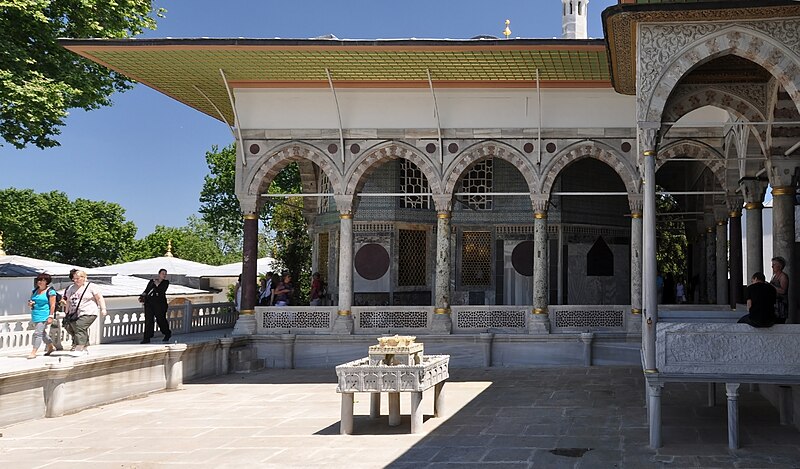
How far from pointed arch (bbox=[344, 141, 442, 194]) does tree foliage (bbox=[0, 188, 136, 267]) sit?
113 feet

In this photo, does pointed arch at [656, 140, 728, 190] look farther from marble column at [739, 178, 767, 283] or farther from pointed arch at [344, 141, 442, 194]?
pointed arch at [344, 141, 442, 194]

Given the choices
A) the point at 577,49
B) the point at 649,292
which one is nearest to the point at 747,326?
the point at 649,292

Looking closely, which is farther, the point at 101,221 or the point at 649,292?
the point at 101,221

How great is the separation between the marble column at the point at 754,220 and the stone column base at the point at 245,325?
8.47 metres

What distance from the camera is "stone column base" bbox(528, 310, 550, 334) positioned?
1370 cm

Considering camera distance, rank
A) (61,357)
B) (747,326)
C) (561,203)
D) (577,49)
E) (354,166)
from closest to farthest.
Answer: (747,326)
(61,357)
(577,49)
(354,166)
(561,203)

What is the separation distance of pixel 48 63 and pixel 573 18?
22.1 metres

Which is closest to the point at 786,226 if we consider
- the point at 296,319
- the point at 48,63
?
the point at 296,319

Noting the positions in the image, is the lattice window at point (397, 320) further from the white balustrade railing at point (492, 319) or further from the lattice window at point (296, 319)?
the lattice window at point (296, 319)

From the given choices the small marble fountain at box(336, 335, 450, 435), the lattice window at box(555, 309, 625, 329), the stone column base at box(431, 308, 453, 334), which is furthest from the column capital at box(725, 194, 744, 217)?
the small marble fountain at box(336, 335, 450, 435)

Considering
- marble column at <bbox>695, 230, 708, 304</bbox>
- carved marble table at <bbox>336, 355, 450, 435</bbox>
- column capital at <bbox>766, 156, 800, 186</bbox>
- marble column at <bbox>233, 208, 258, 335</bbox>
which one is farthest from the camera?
marble column at <bbox>695, 230, 708, 304</bbox>

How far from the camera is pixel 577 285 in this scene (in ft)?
56.0

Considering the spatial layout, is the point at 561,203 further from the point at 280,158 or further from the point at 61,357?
the point at 61,357

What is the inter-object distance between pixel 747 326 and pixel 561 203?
9.85 m
